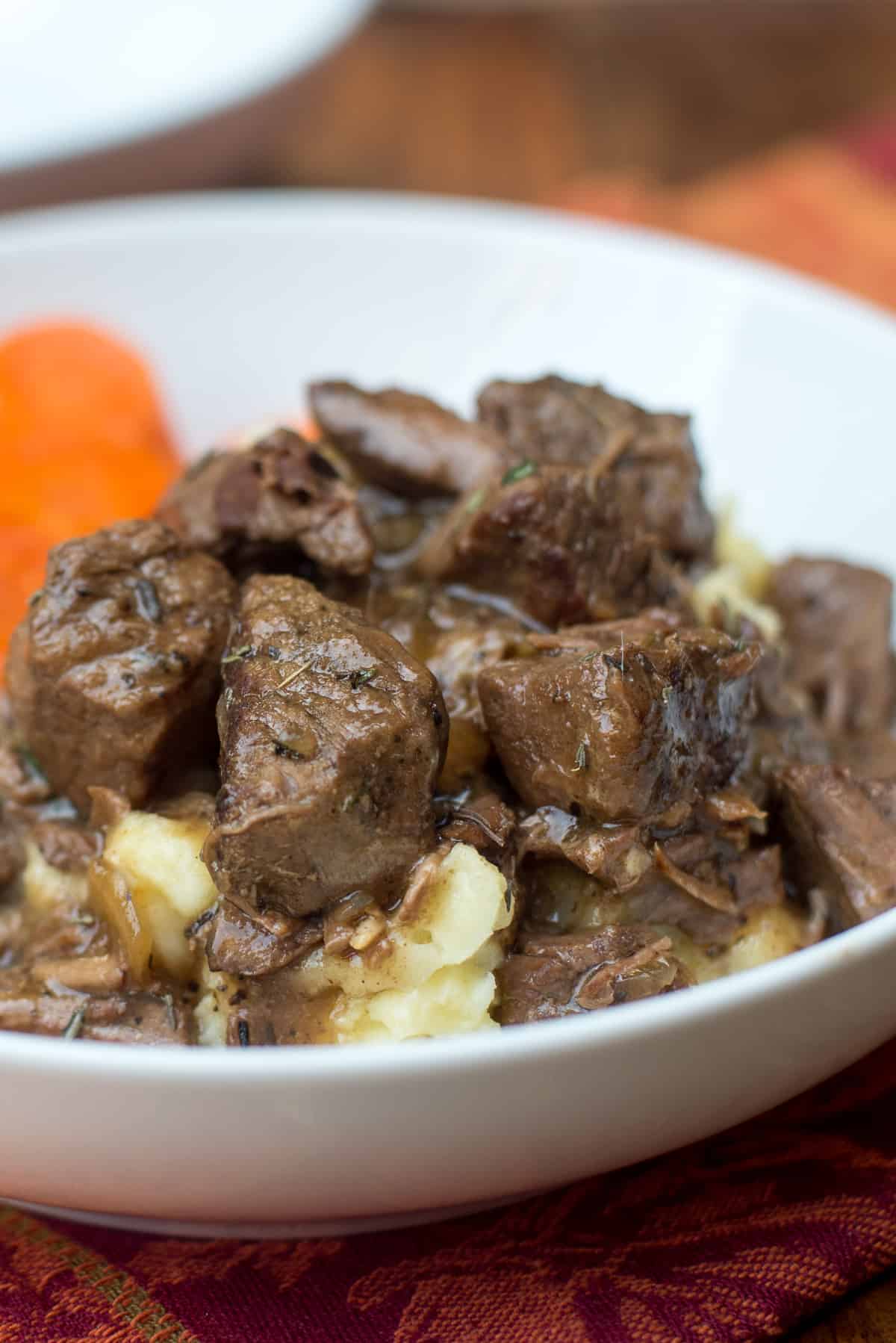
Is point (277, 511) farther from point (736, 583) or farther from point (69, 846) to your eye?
point (736, 583)

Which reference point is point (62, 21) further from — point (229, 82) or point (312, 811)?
point (312, 811)

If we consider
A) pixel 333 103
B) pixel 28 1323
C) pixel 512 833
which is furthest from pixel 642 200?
pixel 28 1323

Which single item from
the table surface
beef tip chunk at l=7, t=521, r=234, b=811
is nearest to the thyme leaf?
beef tip chunk at l=7, t=521, r=234, b=811

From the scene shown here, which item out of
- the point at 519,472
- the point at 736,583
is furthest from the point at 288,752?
the point at 736,583

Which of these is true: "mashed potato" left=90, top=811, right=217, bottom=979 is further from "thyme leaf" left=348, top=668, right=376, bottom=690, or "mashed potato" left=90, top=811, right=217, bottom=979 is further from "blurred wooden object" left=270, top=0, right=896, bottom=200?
"blurred wooden object" left=270, top=0, right=896, bottom=200

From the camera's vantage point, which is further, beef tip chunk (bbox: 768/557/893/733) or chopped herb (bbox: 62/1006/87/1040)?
beef tip chunk (bbox: 768/557/893/733)

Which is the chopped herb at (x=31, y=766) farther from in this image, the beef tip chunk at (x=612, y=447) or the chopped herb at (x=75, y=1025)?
the beef tip chunk at (x=612, y=447)
